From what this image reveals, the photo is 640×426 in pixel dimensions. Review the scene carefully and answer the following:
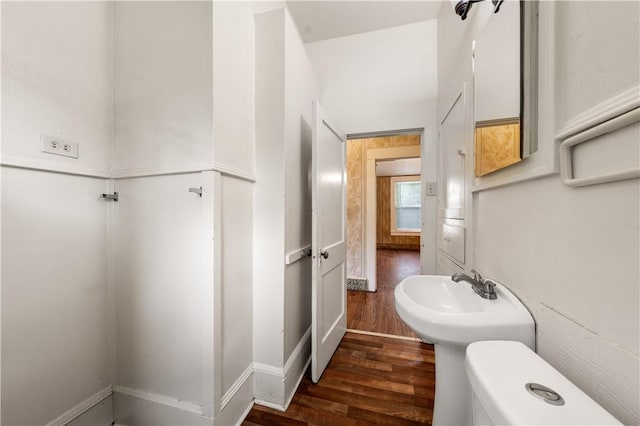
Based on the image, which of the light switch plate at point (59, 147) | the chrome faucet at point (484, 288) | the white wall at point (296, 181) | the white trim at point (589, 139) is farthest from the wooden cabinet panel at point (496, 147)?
the light switch plate at point (59, 147)

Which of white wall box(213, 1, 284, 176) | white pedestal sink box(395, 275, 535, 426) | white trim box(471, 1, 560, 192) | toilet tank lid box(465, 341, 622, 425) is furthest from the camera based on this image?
white wall box(213, 1, 284, 176)

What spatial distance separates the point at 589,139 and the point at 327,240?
1370 mm

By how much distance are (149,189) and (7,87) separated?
21.7 inches

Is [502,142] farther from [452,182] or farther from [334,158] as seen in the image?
[334,158]

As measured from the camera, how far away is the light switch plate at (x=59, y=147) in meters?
0.98

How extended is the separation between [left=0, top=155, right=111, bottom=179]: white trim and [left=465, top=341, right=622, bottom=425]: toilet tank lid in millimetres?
1631

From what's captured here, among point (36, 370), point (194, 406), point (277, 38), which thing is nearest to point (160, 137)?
point (277, 38)

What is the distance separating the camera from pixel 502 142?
98cm

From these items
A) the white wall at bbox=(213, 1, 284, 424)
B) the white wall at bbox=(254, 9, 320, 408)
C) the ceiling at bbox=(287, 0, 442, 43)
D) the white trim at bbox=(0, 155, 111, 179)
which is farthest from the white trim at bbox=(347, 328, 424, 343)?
the ceiling at bbox=(287, 0, 442, 43)

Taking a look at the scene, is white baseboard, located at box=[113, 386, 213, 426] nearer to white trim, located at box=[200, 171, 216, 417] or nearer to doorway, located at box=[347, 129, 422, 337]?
white trim, located at box=[200, 171, 216, 417]

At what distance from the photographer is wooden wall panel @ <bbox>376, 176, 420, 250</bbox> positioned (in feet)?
22.3

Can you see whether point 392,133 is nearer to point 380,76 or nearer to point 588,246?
point 380,76

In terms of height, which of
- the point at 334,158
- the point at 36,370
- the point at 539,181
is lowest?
Result: the point at 36,370

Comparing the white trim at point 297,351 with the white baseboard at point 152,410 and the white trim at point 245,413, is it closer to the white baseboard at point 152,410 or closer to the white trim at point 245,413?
the white trim at point 245,413
